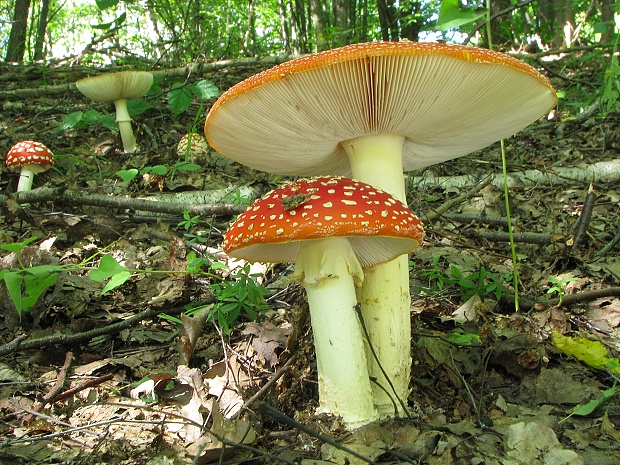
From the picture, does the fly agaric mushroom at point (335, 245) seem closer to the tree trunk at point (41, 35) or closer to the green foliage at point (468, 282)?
the green foliage at point (468, 282)

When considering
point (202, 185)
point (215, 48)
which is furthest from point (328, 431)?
point (215, 48)

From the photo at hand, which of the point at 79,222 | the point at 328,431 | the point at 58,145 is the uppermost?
the point at 58,145

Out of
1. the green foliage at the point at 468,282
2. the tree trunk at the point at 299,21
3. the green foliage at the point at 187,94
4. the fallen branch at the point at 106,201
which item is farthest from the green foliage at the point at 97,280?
the tree trunk at the point at 299,21

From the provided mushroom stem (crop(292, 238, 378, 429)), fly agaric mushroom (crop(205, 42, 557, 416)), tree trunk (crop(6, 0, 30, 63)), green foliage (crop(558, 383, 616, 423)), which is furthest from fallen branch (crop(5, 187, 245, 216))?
tree trunk (crop(6, 0, 30, 63))

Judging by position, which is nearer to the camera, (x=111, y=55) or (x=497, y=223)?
(x=497, y=223)

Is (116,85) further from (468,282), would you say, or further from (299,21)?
(299,21)

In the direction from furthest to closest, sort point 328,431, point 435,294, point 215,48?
1. point 215,48
2. point 435,294
3. point 328,431

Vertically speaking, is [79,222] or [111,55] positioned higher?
[111,55]

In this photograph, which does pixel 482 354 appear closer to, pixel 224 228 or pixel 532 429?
pixel 532 429
